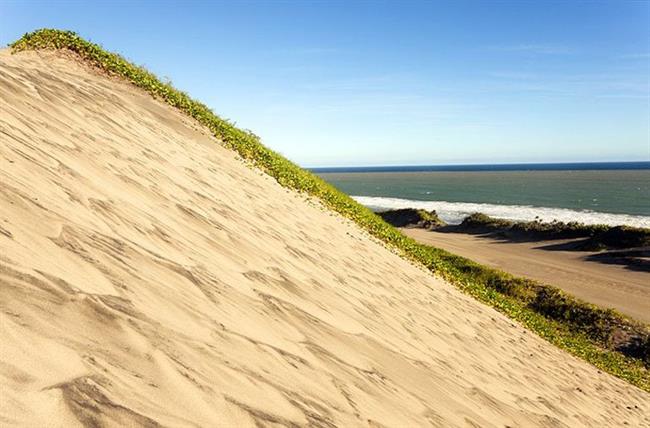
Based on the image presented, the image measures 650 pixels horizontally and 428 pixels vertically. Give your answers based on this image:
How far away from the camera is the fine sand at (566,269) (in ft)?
61.5

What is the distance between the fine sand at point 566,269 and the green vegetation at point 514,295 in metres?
3.14

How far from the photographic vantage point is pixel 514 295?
16.3 metres

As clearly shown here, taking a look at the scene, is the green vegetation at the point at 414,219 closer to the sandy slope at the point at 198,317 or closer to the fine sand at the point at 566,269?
the fine sand at the point at 566,269

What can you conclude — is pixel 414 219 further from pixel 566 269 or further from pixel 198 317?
pixel 198 317

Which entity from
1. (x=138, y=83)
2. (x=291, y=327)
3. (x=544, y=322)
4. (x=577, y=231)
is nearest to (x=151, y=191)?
(x=291, y=327)

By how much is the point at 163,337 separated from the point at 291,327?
54.3 inches

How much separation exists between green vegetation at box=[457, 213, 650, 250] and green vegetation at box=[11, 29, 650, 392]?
51.1 ft

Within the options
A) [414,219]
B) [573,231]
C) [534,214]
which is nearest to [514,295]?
[573,231]

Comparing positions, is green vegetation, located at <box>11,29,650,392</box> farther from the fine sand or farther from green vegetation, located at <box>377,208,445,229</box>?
green vegetation, located at <box>377,208,445,229</box>

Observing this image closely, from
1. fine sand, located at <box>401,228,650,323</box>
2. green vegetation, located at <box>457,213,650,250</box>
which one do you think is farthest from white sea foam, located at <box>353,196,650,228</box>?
fine sand, located at <box>401,228,650,323</box>

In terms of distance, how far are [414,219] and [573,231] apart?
42.7 ft

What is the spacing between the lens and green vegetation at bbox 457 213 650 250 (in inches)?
1139

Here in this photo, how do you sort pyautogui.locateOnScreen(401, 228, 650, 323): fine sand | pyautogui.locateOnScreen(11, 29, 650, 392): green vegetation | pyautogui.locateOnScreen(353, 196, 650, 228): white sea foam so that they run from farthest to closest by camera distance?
pyautogui.locateOnScreen(353, 196, 650, 228): white sea foam, pyautogui.locateOnScreen(401, 228, 650, 323): fine sand, pyautogui.locateOnScreen(11, 29, 650, 392): green vegetation

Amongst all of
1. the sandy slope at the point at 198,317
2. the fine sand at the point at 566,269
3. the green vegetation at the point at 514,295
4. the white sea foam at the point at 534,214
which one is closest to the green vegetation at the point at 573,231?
Result: the fine sand at the point at 566,269
